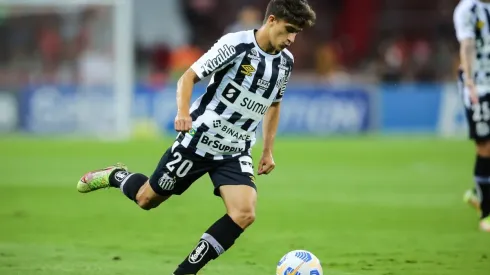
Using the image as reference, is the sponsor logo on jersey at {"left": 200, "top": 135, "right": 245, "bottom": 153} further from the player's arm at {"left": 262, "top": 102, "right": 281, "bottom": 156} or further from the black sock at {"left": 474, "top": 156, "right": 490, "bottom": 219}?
Result: the black sock at {"left": 474, "top": 156, "right": 490, "bottom": 219}

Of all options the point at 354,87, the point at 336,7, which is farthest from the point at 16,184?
the point at 336,7

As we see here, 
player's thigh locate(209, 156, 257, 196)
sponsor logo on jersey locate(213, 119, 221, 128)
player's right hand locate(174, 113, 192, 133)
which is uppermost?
player's right hand locate(174, 113, 192, 133)

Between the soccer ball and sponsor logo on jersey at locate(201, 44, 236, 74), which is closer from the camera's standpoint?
the soccer ball

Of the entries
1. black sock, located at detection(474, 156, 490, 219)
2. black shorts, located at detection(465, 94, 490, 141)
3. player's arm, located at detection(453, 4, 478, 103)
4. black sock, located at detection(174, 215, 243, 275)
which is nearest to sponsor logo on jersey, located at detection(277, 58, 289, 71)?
black sock, located at detection(174, 215, 243, 275)

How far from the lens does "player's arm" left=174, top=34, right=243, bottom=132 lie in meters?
6.88

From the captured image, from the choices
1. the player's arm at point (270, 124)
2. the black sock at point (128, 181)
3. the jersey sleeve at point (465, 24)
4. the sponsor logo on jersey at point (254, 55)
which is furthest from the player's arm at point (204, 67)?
the jersey sleeve at point (465, 24)

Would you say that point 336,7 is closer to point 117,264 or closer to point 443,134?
point 443,134

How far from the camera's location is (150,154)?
755 inches

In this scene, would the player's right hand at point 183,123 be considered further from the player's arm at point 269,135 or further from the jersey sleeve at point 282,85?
the player's arm at point 269,135

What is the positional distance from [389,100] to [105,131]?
23.2ft

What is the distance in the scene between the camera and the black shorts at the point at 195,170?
287 inches

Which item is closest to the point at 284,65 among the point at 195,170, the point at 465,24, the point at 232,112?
the point at 232,112

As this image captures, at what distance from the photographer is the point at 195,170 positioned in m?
7.43

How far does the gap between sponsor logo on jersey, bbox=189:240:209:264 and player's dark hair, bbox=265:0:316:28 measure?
1.64 meters
